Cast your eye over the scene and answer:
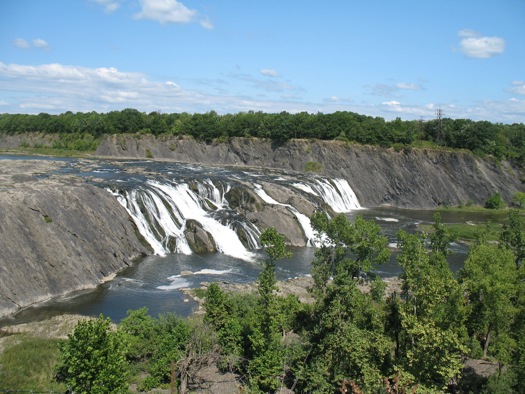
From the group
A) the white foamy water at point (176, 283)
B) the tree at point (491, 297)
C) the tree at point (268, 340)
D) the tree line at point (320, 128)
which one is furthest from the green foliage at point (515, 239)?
the tree line at point (320, 128)

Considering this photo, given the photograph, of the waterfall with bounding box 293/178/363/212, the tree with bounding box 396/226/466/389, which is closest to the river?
the waterfall with bounding box 293/178/363/212

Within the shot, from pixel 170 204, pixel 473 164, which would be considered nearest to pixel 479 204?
pixel 473 164

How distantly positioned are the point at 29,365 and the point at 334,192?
6247cm

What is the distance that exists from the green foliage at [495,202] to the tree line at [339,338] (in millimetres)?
62386

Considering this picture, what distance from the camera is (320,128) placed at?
100 metres

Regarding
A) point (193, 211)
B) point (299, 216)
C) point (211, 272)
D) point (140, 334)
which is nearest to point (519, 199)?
point (299, 216)

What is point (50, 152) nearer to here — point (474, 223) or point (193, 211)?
point (193, 211)

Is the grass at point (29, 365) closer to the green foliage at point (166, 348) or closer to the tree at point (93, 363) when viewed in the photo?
the tree at point (93, 363)

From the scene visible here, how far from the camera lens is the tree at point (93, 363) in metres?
19.3

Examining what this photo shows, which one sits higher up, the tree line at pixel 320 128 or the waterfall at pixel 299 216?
the tree line at pixel 320 128

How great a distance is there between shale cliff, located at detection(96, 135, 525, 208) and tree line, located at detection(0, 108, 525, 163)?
8.66 ft

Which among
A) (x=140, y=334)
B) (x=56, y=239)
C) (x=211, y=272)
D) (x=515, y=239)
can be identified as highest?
(x=515, y=239)

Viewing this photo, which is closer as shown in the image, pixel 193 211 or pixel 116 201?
pixel 116 201

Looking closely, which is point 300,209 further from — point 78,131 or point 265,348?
point 78,131
